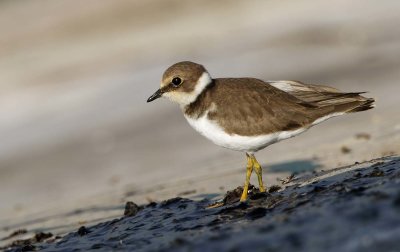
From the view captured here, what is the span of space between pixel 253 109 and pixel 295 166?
2715 mm

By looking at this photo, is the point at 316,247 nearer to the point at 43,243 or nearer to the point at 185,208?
the point at 185,208

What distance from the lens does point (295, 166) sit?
1075 cm

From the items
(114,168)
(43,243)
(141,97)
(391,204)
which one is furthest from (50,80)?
(391,204)

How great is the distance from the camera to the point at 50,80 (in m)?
20.4

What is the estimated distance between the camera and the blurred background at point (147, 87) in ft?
36.7

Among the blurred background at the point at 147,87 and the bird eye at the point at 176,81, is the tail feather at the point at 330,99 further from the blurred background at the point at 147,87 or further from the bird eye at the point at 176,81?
the blurred background at the point at 147,87

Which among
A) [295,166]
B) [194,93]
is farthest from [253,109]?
[295,166]

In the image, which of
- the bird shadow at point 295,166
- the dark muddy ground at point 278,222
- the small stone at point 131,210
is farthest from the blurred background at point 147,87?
the dark muddy ground at point 278,222

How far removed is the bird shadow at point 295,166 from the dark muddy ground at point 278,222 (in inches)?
62.5

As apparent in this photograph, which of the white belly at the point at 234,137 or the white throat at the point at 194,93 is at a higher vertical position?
the white throat at the point at 194,93

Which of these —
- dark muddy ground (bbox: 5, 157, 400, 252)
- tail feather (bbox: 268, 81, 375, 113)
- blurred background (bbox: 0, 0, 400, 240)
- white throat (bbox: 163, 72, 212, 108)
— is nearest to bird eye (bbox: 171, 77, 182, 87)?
white throat (bbox: 163, 72, 212, 108)

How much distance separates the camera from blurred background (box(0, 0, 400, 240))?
11.2 m

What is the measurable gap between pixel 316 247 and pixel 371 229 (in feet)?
1.57

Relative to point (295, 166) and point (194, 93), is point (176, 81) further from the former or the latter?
point (295, 166)
